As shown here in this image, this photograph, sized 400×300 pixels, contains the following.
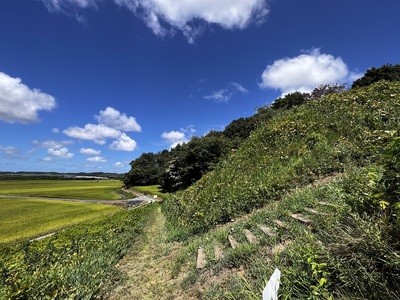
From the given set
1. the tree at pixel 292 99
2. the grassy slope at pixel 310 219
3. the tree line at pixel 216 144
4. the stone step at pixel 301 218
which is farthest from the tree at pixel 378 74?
the stone step at pixel 301 218

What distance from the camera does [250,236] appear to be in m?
4.52

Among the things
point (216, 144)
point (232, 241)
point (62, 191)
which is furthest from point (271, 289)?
point (62, 191)

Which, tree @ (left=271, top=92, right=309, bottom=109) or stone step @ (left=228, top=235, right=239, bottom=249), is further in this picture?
tree @ (left=271, top=92, right=309, bottom=109)

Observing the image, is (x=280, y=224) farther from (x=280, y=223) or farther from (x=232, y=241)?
(x=232, y=241)

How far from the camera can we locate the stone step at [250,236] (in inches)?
166

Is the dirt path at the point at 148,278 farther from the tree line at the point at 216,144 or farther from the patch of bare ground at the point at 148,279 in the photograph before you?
the tree line at the point at 216,144

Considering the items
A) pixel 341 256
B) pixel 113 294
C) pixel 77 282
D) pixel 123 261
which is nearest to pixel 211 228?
pixel 123 261

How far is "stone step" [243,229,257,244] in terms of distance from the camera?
422 centimetres

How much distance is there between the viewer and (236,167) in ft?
37.6

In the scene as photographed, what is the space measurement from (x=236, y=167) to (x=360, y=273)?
9377mm

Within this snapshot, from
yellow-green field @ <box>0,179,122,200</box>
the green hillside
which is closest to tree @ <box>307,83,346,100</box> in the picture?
the green hillside

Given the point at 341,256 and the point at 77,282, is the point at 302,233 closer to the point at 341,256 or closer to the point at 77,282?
the point at 341,256

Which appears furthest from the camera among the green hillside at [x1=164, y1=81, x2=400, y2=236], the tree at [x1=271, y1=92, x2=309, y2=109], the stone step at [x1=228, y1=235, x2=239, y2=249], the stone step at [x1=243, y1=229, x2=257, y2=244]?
the tree at [x1=271, y1=92, x2=309, y2=109]

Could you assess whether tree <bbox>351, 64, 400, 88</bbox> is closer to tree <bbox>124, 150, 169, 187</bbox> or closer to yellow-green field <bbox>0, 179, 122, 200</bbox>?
yellow-green field <bbox>0, 179, 122, 200</bbox>
